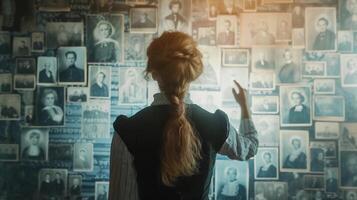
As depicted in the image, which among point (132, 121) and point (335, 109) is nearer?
point (132, 121)

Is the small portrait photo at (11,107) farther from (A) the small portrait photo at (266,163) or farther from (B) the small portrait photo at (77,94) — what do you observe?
(A) the small portrait photo at (266,163)

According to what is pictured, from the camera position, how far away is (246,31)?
134cm

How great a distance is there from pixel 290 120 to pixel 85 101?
1.96 feet

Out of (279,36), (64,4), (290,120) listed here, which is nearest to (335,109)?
(290,120)

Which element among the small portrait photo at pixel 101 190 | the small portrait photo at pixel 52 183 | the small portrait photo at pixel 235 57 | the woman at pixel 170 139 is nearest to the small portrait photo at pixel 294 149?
the small portrait photo at pixel 235 57

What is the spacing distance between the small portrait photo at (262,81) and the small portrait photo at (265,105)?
3 cm

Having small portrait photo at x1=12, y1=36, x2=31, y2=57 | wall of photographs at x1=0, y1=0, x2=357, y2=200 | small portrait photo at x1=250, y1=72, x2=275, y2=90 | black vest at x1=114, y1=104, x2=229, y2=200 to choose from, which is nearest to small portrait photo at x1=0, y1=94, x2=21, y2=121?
wall of photographs at x1=0, y1=0, x2=357, y2=200

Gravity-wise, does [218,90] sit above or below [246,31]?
below

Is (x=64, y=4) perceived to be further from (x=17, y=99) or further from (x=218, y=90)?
(x=218, y=90)

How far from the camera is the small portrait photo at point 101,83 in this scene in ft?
4.40

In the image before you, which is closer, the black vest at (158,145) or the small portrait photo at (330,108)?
the black vest at (158,145)

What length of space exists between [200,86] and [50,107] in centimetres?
44

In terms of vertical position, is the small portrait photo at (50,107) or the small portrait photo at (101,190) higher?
the small portrait photo at (50,107)

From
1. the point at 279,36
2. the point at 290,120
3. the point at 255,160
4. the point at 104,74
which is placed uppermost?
the point at 279,36
